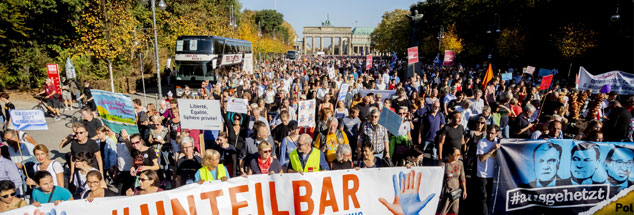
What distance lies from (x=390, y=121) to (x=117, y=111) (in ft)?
16.1

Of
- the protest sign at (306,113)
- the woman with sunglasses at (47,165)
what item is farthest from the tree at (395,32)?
the woman with sunglasses at (47,165)

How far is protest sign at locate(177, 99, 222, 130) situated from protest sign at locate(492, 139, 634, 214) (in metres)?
4.53

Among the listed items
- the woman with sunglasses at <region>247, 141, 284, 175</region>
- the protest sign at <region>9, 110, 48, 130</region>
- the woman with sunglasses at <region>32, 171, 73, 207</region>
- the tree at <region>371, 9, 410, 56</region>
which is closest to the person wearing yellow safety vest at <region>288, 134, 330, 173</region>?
the woman with sunglasses at <region>247, 141, 284, 175</region>

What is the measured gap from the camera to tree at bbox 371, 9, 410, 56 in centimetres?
5416

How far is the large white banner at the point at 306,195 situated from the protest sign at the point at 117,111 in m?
2.80

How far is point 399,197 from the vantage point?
428 centimetres

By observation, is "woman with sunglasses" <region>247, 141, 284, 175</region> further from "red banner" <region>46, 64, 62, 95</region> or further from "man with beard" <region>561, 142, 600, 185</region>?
"red banner" <region>46, 64, 62, 95</region>

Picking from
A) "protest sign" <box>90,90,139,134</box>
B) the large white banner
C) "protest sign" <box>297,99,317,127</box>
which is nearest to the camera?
the large white banner

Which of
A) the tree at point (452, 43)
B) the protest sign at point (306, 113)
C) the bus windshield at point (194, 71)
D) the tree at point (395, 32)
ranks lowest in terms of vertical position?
the protest sign at point (306, 113)

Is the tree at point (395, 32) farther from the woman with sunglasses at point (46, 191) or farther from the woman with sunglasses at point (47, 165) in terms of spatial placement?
the woman with sunglasses at point (46, 191)

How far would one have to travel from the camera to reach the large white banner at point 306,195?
12.4 feet

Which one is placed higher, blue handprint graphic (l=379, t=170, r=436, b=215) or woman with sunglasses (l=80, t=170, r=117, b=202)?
woman with sunglasses (l=80, t=170, r=117, b=202)

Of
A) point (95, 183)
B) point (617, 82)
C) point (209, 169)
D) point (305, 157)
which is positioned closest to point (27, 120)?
point (95, 183)

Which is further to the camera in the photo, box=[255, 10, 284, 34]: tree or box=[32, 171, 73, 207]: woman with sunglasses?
box=[255, 10, 284, 34]: tree
